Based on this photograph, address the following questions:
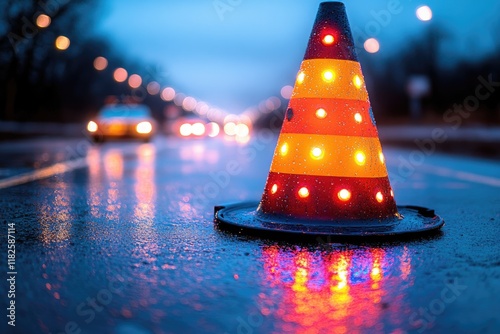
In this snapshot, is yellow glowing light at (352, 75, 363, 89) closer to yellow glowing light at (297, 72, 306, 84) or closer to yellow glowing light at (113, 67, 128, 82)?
yellow glowing light at (297, 72, 306, 84)

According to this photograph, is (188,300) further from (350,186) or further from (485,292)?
(350,186)

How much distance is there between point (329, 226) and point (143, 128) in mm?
30616

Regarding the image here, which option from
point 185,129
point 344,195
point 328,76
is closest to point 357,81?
point 328,76

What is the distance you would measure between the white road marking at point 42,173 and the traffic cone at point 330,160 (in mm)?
6079

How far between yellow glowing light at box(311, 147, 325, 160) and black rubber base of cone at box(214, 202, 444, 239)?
2.01 feet

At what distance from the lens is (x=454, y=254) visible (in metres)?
6.46

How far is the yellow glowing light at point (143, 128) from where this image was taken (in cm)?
3698

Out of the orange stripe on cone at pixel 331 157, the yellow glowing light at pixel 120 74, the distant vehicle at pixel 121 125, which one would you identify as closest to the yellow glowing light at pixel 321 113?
the orange stripe on cone at pixel 331 157

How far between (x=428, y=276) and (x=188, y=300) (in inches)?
68.7

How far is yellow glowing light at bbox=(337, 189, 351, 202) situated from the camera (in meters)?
7.48

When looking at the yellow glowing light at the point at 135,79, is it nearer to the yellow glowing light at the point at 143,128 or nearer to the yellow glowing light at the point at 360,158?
the yellow glowing light at the point at 143,128

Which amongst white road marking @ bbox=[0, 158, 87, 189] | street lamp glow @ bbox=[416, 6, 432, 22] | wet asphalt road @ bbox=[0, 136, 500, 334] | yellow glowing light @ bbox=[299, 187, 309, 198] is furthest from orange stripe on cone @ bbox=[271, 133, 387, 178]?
street lamp glow @ bbox=[416, 6, 432, 22]

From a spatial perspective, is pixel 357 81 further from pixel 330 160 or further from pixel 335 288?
pixel 335 288

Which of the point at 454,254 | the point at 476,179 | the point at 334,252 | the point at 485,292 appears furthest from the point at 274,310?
the point at 476,179
